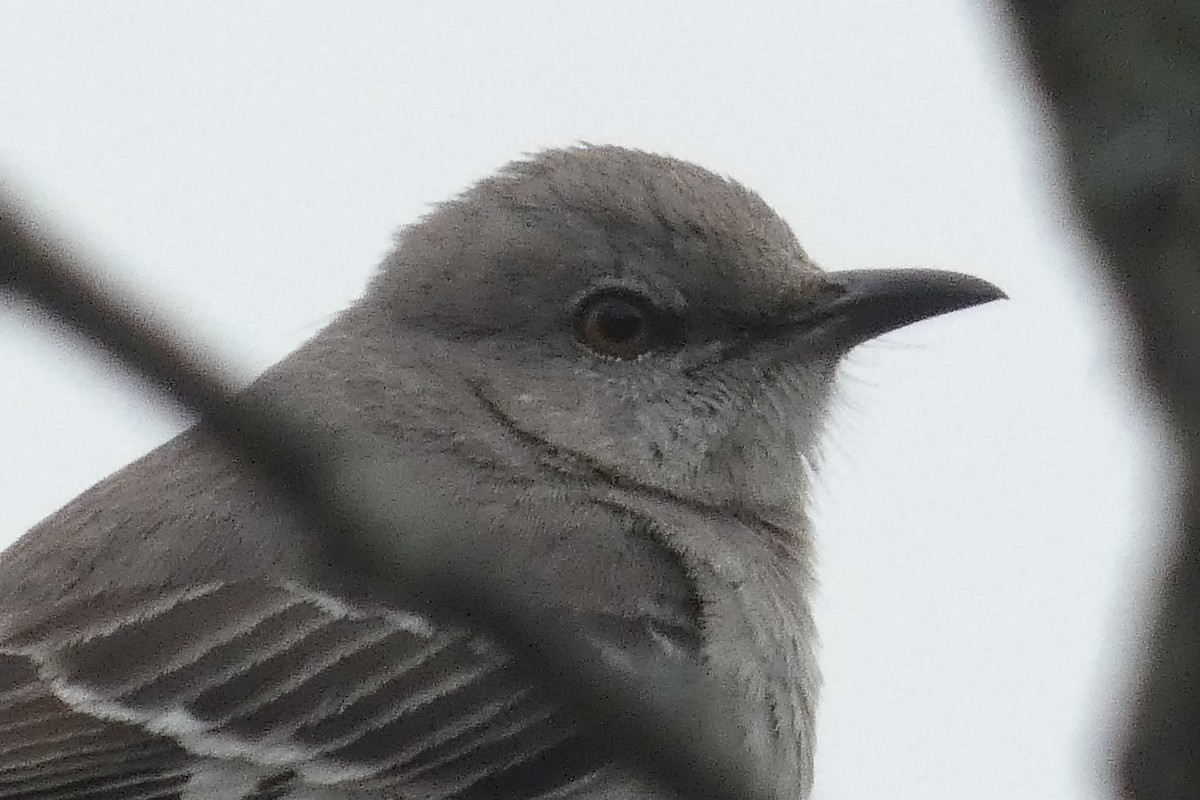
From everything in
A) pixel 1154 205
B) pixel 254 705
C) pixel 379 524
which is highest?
pixel 379 524

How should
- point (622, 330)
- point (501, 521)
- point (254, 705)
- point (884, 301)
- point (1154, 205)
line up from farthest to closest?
point (884, 301) < point (622, 330) < point (501, 521) < point (254, 705) < point (1154, 205)

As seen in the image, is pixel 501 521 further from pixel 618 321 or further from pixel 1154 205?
pixel 1154 205

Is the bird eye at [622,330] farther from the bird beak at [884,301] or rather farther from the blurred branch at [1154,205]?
the blurred branch at [1154,205]

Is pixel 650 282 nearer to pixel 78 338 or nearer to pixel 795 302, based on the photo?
pixel 795 302

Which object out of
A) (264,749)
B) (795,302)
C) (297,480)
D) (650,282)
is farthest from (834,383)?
(297,480)

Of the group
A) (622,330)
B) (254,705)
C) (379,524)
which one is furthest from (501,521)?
(379,524)
